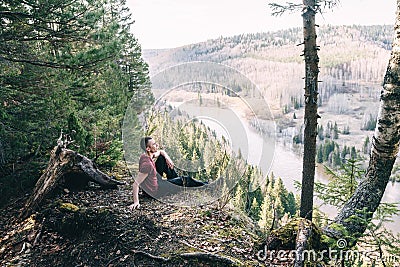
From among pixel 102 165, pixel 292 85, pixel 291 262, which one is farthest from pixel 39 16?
pixel 292 85

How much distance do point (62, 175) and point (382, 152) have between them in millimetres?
4116

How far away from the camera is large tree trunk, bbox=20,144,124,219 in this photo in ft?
14.8

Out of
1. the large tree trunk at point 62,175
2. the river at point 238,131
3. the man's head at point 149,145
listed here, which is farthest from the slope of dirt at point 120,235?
the river at point 238,131

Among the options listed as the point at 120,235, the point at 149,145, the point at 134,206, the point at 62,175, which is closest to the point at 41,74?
the point at 62,175

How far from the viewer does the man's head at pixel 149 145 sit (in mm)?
4547

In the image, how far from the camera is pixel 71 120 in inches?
209

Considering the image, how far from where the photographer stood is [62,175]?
4754 mm

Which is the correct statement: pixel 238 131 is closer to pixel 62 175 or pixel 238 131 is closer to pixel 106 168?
pixel 62 175

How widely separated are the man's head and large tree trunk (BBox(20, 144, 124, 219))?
41.9 inches

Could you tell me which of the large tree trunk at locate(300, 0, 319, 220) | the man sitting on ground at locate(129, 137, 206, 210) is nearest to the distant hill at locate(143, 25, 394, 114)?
the large tree trunk at locate(300, 0, 319, 220)

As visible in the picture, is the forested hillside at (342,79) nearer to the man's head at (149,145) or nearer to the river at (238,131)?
the river at (238,131)

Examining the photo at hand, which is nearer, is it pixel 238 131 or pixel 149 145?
pixel 238 131

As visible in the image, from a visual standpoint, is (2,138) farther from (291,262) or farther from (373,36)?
(373,36)

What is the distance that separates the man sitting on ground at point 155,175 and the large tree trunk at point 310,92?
4.77 ft
